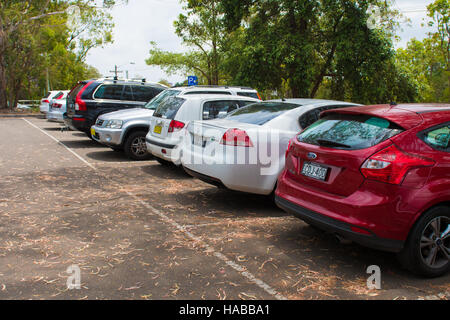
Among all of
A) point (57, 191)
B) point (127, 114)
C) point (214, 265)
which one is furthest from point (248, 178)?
point (127, 114)

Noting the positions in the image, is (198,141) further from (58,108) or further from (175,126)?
(58,108)

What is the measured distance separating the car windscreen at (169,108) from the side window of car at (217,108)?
0.51 m

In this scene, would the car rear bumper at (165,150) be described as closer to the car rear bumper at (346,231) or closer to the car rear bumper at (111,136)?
the car rear bumper at (111,136)

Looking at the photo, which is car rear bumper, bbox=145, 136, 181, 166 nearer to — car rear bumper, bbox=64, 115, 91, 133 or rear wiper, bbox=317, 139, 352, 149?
rear wiper, bbox=317, 139, 352, 149

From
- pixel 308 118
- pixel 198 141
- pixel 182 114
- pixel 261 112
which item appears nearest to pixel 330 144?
pixel 308 118

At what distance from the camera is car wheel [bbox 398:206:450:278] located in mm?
3844

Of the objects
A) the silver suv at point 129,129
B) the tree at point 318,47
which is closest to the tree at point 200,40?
the tree at point 318,47

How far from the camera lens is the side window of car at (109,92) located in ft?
41.2

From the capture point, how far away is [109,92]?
12.7 meters

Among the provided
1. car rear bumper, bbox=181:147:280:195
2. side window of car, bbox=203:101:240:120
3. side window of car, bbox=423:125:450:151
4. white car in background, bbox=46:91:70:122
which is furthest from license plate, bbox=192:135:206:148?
white car in background, bbox=46:91:70:122

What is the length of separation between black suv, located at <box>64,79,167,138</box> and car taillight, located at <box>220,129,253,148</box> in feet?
25.1

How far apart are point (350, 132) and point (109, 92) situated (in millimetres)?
9765

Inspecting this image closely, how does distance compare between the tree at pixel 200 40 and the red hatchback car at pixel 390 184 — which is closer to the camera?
the red hatchback car at pixel 390 184

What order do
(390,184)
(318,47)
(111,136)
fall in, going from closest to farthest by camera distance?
(390,184)
(111,136)
(318,47)
